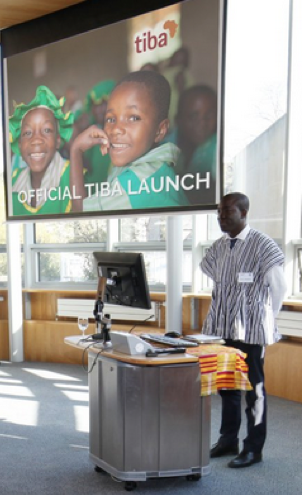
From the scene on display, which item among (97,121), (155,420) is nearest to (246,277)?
(155,420)

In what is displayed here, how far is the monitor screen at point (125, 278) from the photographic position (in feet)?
9.79

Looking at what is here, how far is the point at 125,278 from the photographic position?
3.10 m

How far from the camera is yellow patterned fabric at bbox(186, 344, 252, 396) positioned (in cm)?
288

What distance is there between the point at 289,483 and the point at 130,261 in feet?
5.21

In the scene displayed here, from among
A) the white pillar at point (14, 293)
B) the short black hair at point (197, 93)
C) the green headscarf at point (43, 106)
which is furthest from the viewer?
the white pillar at point (14, 293)

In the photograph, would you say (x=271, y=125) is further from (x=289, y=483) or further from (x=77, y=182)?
(x=289, y=483)

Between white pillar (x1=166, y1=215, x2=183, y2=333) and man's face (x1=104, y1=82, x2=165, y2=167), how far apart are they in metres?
0.74

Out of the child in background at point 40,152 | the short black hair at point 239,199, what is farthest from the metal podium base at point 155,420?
the child in background at point 40,152

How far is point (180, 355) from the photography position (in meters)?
2.88

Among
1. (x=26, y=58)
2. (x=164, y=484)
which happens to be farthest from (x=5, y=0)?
(x=164, y=484)

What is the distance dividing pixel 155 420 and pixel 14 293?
3.66 metres

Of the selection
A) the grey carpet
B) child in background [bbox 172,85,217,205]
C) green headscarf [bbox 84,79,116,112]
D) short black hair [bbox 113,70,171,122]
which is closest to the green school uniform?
child in background [bbox 172,85,217,205]

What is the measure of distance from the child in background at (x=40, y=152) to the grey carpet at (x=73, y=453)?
190 centimetres

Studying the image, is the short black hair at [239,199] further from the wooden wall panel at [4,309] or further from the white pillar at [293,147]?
the wooden wall panel at [4,309]
